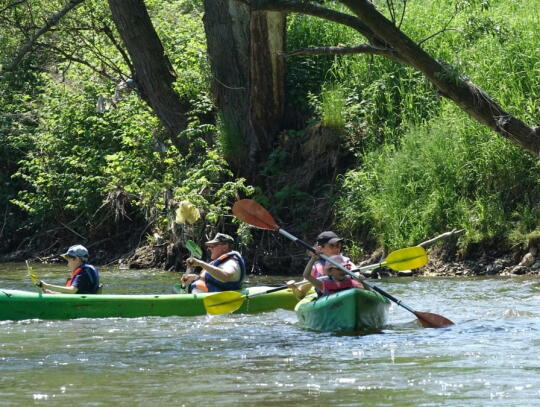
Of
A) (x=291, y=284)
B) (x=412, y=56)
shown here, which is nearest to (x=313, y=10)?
(x=412, y=56)

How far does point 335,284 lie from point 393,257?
986 millimetres

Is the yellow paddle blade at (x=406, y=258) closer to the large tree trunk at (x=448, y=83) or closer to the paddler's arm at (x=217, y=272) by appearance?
the large tree trunk at (x=448, y=83)

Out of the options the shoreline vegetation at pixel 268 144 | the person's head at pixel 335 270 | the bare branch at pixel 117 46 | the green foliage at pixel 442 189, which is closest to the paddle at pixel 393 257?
the person's head at pixel 335 270

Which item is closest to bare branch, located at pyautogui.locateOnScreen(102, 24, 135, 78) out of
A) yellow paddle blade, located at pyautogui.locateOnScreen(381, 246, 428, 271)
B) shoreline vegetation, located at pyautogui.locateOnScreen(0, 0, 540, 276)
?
shoreline vegetation, located at pyautogui.locateOnScreen(0, 0, 540, 276)

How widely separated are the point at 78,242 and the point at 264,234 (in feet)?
13.5

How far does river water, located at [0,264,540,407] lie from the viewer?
664 cm

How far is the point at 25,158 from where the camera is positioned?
18.8 metres

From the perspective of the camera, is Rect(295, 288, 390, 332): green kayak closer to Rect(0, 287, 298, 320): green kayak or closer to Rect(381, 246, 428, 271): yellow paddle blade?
Rect(381, 246, 428, 271): yellow paddle blade

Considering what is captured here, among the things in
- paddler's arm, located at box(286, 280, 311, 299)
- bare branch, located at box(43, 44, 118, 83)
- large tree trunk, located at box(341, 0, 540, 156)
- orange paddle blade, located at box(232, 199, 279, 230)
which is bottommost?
paddler's arm, located at box(286, 280, 311, 299)

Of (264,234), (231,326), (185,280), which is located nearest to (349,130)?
(264,234)

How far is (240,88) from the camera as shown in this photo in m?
15.8

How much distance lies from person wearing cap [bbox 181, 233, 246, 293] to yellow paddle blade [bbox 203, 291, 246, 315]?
405mm

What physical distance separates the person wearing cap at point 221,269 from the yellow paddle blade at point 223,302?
41cm

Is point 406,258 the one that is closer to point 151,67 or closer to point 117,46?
point 151,67
